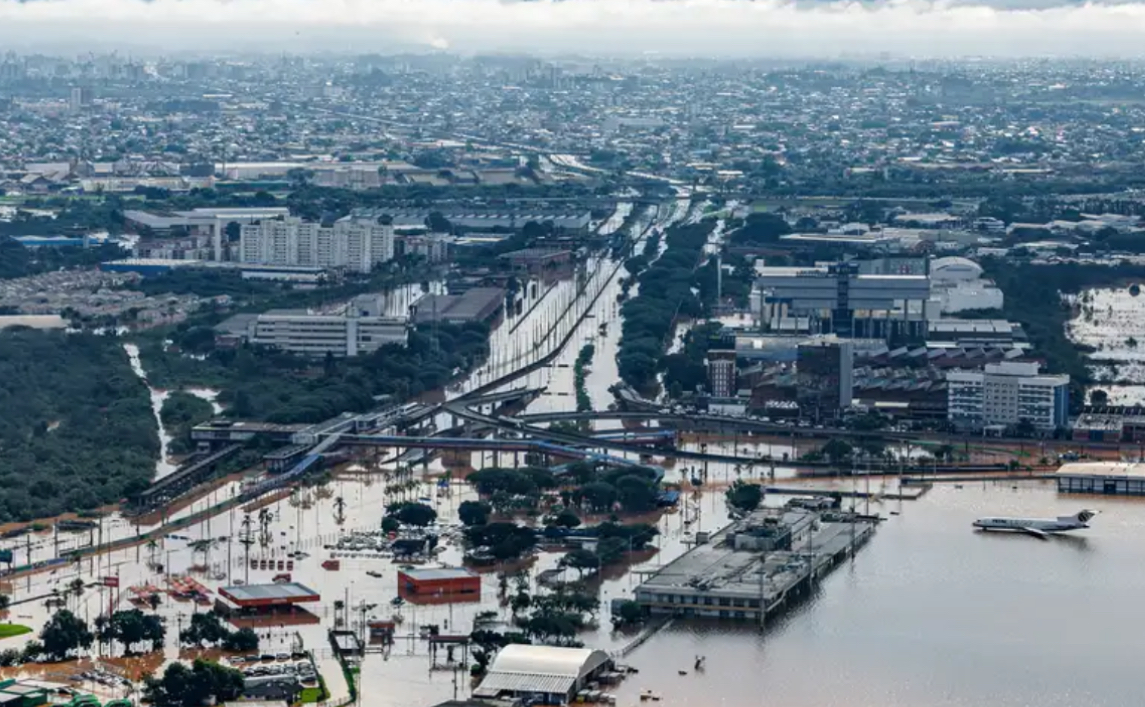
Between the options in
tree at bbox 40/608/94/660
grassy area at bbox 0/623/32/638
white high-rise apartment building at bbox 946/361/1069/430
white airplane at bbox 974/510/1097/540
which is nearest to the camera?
tree at bbox 40/608/94/660

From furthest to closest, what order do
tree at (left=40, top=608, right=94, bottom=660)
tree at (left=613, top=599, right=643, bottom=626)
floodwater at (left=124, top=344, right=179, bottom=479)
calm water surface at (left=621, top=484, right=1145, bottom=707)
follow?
1. floodwater at (left=124, top=344, right=179, bottom=479)
2. tree at (left=613, top=599, right=643, bottom=626)
3. tree at (left=40, top=608, right=94, bottom=660)
4. calm water surface at (left=621, top=484, right=1145, bottom=707)

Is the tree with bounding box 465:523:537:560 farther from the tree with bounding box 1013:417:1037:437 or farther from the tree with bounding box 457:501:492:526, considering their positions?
the tree with bounding box 1013:417:1037:437

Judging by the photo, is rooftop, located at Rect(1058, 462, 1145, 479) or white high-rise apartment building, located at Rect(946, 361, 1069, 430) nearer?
rooftop, located at Rect(1058, 462, 1145, 479)

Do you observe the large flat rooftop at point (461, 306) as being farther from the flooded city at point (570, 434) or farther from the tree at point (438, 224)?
the tree at point (438, 224)

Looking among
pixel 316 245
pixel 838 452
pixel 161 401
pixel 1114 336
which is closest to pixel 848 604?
pixel 838 452

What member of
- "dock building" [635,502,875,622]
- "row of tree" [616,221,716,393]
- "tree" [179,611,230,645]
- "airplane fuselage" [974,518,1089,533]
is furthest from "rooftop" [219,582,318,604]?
"row of tree" [616,221,716,393]

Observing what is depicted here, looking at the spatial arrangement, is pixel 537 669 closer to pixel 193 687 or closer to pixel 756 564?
pixel 193 687
